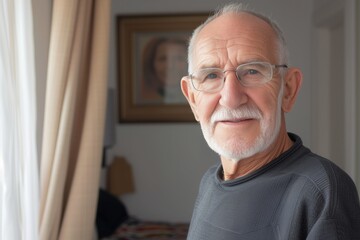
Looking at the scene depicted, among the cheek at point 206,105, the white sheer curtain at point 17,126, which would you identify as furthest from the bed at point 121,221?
the cheek at point 206,105

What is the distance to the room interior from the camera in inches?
134

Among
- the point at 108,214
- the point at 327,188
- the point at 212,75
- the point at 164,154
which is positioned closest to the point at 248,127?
the point at 212,75

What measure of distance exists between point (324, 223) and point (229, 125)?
1.16 feet

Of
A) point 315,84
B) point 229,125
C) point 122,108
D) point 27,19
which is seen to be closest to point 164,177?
point 122,108

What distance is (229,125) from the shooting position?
3.57 feet

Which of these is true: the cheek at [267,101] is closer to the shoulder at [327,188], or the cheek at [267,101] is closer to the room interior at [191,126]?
the shoulder at [327,188]

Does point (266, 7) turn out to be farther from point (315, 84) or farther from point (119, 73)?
point (119, 73)

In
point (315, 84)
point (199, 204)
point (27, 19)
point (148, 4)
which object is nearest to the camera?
point (199, 204)

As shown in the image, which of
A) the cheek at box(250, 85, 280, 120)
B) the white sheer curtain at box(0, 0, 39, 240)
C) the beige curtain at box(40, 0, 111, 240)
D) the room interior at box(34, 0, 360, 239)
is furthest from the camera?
the room interior at box(34, 0, 360, 239)

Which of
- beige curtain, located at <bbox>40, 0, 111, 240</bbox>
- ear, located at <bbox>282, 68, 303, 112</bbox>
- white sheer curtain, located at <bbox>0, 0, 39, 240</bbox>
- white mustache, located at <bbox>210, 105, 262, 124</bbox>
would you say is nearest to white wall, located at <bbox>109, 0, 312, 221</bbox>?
beige curtain, located at <bbox>40, 0, 111, 240</bbox>

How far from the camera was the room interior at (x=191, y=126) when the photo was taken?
3402 millimetres

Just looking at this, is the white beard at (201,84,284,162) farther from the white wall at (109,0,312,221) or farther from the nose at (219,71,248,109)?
the white wall at (109,0,312,221)

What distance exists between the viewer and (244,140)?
1.08m

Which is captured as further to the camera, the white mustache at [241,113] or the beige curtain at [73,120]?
the beige curtain at [73,120]
